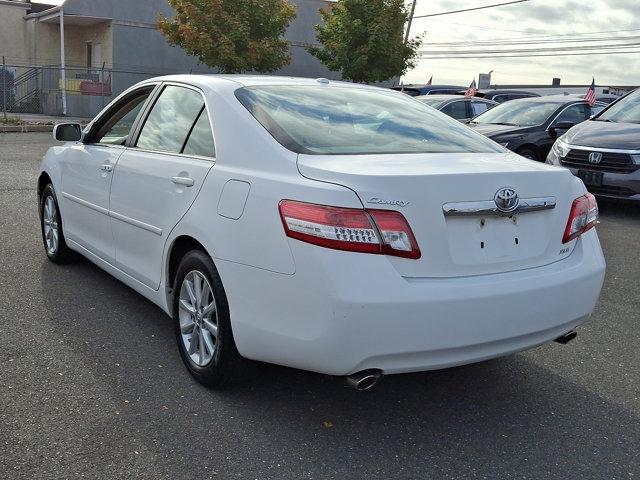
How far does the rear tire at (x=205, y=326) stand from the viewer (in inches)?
130

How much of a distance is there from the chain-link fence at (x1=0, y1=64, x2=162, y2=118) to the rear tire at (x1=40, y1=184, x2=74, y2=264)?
21073 millimetres

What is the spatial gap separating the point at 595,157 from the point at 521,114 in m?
3.31

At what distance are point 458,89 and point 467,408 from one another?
20423mm

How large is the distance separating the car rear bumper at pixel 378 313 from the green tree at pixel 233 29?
876 inches

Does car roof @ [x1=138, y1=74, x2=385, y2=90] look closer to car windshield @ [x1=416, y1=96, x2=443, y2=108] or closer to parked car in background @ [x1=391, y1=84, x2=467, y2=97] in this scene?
car windshield @ [x1=416, y1=96, x2=443, y2=108]

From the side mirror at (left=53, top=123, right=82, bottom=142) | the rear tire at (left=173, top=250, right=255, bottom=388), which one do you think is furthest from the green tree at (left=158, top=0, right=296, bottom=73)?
the rear tire at (left=173, top=250, right=255, bottom=388)

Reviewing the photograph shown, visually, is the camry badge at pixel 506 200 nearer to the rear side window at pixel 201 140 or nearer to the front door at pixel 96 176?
the rear side window at pixel 201 140

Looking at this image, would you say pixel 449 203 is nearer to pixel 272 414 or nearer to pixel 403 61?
pixel 272 414

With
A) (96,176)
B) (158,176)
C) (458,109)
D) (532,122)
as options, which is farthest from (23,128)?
(158,176)

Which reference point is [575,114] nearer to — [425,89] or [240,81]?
[425,89]

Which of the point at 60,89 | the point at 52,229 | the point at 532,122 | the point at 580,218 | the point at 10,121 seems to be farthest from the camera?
the point at 60,89

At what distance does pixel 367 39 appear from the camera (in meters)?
25.3

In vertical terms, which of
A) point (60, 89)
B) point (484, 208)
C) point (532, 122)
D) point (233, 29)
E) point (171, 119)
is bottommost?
point (60, 89)

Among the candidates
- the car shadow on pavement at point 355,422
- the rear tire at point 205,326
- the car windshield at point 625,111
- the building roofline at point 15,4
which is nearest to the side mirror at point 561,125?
the car windshield at point 625,111
